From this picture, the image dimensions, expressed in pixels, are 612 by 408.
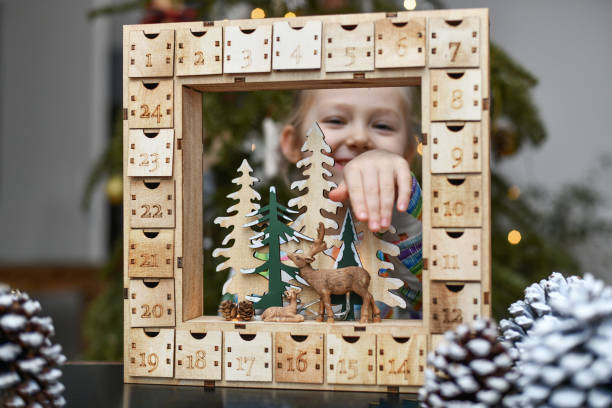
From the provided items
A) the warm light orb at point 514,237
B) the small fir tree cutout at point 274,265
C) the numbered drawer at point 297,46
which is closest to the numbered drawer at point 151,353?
the small fir tree cutout at point 274,265

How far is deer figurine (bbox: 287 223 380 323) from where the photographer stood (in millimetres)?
683

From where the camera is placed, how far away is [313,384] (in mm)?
674

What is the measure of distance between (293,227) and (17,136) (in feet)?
8.94

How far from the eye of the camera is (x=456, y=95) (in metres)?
0.66

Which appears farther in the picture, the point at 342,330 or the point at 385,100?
the point at 385,100

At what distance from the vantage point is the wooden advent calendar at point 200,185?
0.65 meters

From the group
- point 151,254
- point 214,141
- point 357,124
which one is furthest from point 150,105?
point 214,141

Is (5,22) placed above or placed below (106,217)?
above

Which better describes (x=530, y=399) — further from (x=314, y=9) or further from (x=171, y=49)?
(x=314, y=9)

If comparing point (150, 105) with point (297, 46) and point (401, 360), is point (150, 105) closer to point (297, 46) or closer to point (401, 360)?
point (297, 46)

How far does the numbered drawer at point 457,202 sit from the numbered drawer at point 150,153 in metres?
0.32

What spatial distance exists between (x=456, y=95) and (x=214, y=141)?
0.69m

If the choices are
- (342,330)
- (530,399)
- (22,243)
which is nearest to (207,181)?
(342,330)

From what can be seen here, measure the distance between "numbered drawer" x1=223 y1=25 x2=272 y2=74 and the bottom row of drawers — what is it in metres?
0.32
